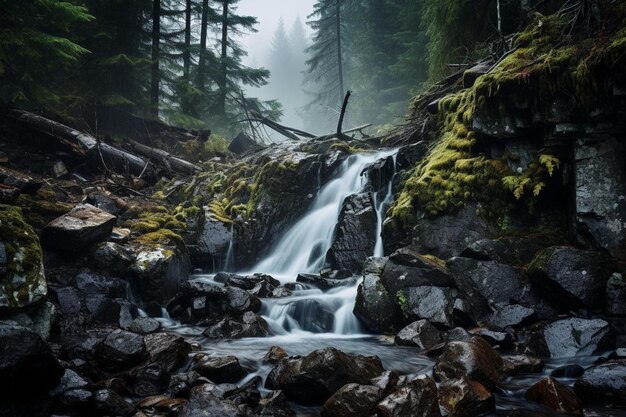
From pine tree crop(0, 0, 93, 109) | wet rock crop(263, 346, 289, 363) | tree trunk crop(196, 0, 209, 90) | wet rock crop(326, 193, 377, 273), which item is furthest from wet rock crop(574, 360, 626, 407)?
tree trunk crop(196, 0, 209, 90)

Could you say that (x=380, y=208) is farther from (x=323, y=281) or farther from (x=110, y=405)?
(x=110, y=405)

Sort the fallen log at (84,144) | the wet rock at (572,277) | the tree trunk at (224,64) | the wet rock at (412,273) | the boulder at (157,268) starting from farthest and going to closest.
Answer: the tree trunk at (224,64) → the fallen log at (84,144) → the boulder at (157,268) → the wet rock at (412,273) → the wet rock at (572,277)

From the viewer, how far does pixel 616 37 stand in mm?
6945

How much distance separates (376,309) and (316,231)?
189 inches

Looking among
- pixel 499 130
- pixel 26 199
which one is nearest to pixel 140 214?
pixel 26 199

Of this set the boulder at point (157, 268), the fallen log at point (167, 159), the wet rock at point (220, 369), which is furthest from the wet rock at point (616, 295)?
the fallen log at point (167, 159)

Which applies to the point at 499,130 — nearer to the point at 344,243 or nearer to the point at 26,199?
the point at 344,243

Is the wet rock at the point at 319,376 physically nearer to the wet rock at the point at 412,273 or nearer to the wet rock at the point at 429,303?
the wet rock at the point at 429,303

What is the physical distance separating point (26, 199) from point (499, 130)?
1080cm

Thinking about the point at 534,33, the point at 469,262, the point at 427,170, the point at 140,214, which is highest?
the point at 534,33

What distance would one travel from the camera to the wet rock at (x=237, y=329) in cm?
723

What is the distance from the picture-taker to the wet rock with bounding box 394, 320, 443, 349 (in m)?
6.55

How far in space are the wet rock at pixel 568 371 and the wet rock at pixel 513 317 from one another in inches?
50.2

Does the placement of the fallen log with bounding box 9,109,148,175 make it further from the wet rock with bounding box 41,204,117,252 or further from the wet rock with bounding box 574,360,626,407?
the wet rock with bounding box 574,360,626,407
